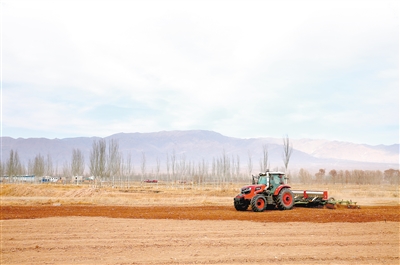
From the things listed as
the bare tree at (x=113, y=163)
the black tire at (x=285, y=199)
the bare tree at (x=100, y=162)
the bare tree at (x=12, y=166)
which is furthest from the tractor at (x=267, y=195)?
the bare tree at (x=12, y=166)

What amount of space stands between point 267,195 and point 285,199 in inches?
47.9

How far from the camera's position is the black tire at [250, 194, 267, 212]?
21797 mm

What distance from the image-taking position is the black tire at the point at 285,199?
22.7 metres

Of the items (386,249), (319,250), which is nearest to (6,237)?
(319,250)

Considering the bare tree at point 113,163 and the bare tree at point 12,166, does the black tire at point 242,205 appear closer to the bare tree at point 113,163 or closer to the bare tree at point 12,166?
the bare tree at point 113,163

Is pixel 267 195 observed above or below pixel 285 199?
above

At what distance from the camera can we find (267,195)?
75.5 feet

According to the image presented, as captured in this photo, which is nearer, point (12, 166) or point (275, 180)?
point (275, 180)

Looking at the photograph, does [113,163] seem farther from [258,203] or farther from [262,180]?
[258,203]

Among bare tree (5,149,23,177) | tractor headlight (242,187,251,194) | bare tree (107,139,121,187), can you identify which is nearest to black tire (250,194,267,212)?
tractor headlight (242,187,251,194)

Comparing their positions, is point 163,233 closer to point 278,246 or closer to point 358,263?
point 278,246

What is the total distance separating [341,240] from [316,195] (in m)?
11.9

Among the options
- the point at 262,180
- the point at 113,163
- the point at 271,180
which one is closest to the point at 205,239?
the point at 262,180

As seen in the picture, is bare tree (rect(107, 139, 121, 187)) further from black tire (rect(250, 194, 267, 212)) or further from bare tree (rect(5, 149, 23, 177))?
black tire (rect(250, 194, 267, 212))
